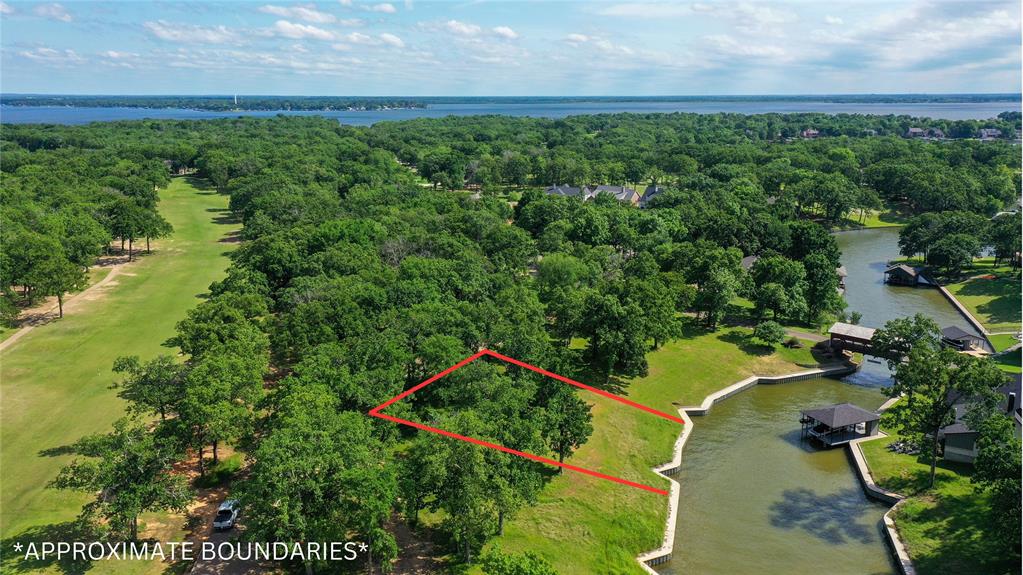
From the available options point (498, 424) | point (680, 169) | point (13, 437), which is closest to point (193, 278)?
point (13, 437)

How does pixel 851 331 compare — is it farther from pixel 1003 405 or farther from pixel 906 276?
pixel 906 276

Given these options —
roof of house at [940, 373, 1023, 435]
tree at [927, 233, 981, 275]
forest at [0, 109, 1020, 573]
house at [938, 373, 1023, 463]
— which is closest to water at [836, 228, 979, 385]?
tree at [927, 233, 981, 275]

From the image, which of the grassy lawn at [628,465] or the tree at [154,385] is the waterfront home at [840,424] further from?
the tree at [154,385]

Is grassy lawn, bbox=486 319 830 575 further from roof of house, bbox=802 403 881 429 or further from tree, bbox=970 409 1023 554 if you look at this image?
tree, bbox=970 409 1023 554

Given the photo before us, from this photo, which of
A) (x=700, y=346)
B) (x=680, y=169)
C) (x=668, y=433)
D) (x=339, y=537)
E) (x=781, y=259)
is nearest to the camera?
(x=339, y=537)

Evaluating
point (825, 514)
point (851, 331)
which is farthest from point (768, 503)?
point (851, 331)

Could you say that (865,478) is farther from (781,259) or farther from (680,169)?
(680,169)
